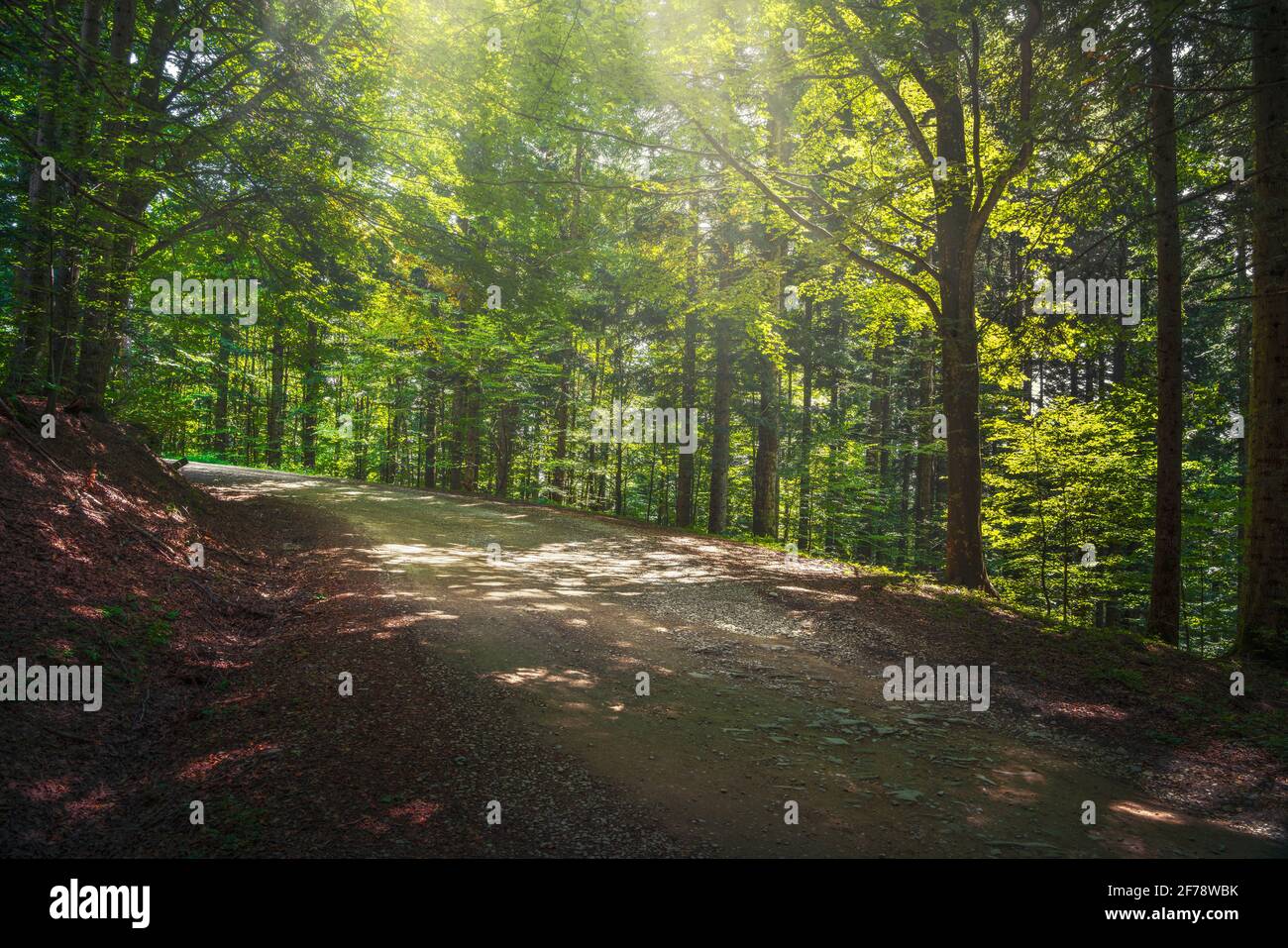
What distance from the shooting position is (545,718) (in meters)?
5.05

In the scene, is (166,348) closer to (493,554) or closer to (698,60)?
(493,554)

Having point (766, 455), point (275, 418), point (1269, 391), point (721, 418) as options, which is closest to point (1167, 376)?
point (1269, 391)

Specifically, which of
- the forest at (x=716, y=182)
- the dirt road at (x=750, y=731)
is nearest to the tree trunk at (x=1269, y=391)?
the forest at (x=716, y=182)

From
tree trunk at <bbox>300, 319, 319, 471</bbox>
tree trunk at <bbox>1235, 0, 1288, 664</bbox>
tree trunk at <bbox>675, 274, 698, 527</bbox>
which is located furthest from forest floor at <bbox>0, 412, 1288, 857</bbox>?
tree trunk at <bbox>300, 319, 319, 471</bbox>

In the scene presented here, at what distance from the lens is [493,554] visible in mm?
11422

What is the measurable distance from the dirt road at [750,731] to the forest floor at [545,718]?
0.03m

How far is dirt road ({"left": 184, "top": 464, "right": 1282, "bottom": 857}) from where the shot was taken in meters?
3.85

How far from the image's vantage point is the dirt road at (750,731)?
3852 millimetres

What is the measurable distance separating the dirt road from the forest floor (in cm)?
3

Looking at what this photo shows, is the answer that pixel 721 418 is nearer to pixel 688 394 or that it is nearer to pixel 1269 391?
pixel 688 394

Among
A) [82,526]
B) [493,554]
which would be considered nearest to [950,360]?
[493,554]

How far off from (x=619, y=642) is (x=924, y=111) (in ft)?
40.3

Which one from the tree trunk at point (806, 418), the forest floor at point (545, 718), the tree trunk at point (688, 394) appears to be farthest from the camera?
the tree trunk at point (806, 418)

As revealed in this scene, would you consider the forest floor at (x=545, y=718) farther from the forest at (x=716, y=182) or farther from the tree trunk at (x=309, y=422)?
the tree trunk at (x=309, y=422)
